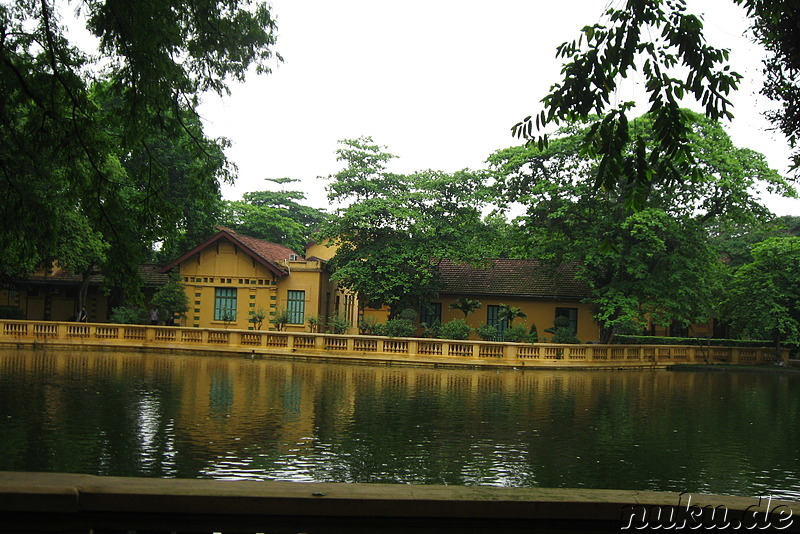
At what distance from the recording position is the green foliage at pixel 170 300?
38.0m

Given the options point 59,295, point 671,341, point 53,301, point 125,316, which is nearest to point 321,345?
point 125,316

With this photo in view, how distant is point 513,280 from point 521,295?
1.60 metres

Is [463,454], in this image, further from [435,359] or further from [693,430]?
[435,359]

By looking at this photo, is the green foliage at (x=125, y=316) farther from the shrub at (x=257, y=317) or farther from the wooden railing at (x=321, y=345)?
the shrub at (x=257, y=317)

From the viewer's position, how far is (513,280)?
4200 centimetres

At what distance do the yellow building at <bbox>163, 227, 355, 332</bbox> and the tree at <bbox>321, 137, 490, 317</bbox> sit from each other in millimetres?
3511

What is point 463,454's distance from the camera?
39.1ft

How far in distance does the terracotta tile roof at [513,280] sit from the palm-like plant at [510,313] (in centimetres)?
103

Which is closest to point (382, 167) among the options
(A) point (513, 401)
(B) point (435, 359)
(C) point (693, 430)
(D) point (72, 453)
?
(B) point (435, 359)

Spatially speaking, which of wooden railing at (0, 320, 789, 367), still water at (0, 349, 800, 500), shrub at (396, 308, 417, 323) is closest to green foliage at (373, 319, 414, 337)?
shrub at (396, 308, 417, 323)

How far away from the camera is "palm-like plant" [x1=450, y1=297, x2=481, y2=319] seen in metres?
39.8

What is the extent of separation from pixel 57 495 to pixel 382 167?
3436 centimetres

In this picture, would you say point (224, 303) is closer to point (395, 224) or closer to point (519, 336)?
point (395, 224)

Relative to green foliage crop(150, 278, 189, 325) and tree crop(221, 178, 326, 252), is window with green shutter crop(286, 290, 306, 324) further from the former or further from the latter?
tree crop(221, 178, 326, 252)
